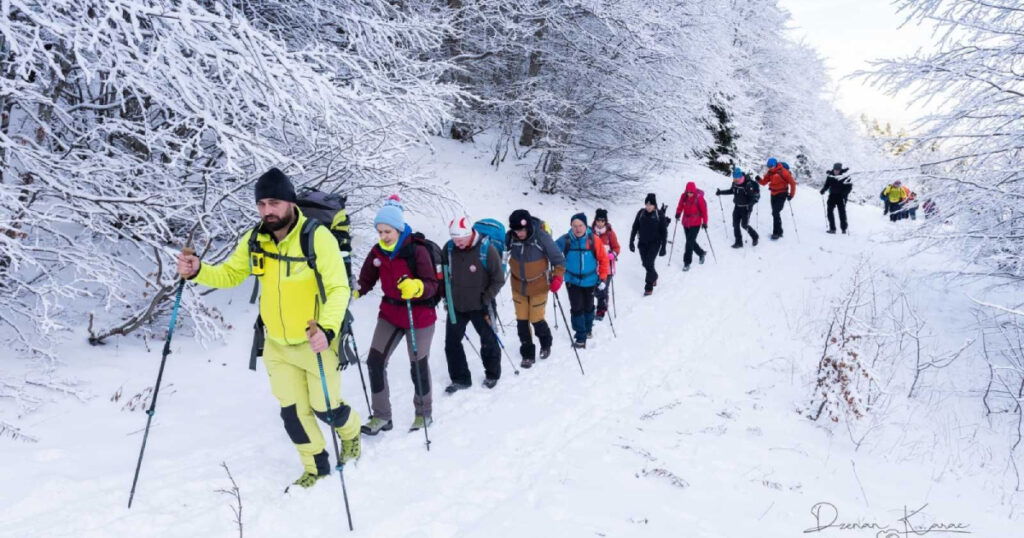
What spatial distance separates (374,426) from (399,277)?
1512 mm

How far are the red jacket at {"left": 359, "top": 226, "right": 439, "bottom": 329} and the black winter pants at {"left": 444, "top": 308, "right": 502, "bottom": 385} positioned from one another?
2.64 feet

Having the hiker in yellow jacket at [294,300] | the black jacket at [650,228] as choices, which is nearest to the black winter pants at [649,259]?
the black jacket at [650,228]

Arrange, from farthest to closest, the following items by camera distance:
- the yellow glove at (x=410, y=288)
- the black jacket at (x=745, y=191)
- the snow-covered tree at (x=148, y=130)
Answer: the black jacket at (x=745, y=191) → the yellow glove at (x=410, y=288) → the snow-covered tree at (x=148, y=130)

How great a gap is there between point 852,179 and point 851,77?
1.53 meters

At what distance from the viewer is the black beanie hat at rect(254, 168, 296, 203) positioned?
3.56 metres

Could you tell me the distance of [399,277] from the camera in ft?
16.6

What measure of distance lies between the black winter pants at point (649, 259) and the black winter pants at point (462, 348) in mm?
5392

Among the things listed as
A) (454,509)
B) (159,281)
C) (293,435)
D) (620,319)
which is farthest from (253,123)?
(620,319)

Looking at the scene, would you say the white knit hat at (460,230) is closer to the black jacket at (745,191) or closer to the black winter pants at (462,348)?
the black winter pants at (462,348)

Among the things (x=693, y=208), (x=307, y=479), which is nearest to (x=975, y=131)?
(x=693, y=208)

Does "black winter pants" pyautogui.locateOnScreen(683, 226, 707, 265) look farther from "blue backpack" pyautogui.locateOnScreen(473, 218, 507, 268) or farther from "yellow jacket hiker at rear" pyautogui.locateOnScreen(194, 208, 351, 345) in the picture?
"yellow jacket hiker at rear" pyautogui.locateOnScreen(194, 208, 351, 345)

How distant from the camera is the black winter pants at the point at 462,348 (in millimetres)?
6078

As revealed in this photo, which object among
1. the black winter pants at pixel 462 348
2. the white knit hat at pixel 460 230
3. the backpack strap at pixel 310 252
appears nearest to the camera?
the backpack strap at pixel 310 252

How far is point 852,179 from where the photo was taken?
7.80m
